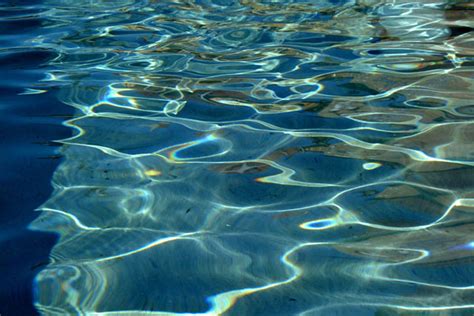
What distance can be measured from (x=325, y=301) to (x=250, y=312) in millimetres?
231

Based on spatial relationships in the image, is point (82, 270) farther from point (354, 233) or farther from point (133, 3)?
point (133, 3)

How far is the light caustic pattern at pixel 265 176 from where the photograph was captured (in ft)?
6.64

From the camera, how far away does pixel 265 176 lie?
110 inches

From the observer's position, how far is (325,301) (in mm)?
1944

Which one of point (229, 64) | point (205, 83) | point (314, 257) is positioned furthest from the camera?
point (229, 64)

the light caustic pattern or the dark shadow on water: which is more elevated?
the dark shadow on water

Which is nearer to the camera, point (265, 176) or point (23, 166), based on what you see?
point (265, 176)

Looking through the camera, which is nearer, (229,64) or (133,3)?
(229,64)

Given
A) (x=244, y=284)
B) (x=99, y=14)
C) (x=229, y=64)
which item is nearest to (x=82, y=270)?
(x=244, y=284)

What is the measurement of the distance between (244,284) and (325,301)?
26 centimetres

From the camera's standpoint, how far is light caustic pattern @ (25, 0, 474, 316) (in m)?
2.03

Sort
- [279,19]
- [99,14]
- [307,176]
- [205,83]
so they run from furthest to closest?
[99,14], [279,19], [205,83], [307,176]

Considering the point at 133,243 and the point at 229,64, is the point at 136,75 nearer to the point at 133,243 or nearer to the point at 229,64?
the point at 229,64

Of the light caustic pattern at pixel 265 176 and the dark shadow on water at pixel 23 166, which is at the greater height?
the dark shadow on water at pixel 23 166
